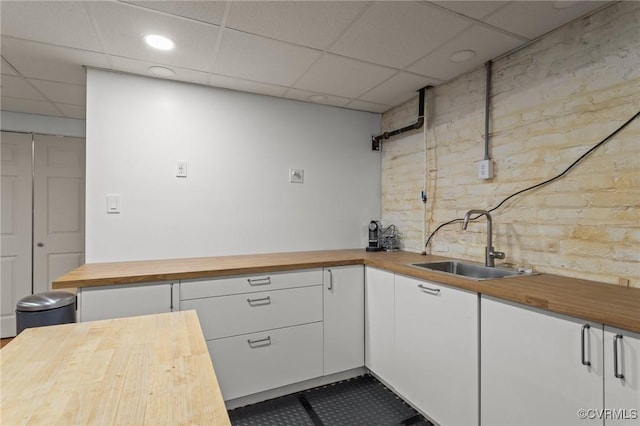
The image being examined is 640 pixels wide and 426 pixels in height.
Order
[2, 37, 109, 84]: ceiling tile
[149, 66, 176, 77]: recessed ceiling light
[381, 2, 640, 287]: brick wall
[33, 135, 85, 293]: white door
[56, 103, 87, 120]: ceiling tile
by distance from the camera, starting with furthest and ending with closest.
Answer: [33, 135, 85, 293]: white door → [56, 103, 87, 120]: ceiling tile → [149, 66, 176, 77]: recessed ceiling light → [2, 37, 109, 84]: ceiling tile → [381, 2, 640, 287]: brick wall

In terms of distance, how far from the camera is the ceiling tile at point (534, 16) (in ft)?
5.02

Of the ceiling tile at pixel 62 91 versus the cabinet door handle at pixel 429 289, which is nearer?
the cabinet door handle at pixel 429 289

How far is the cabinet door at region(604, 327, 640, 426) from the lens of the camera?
1014 millimetres

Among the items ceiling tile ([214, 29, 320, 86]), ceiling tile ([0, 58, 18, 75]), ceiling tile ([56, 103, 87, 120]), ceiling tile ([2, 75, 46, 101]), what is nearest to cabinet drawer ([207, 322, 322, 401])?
ceiling tile ([214, 29, 320, 86])

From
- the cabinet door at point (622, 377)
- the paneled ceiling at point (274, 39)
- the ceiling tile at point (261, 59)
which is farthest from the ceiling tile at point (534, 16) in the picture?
the cabinet door at point (622, 377)

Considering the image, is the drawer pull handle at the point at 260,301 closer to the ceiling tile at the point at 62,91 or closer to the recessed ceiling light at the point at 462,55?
the recessed ceiling light at the point at 462,55

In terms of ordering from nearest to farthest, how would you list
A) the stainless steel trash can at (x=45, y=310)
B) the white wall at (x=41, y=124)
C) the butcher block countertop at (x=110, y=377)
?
the butcher block countertop at (x=110, y=377)
the stainless steel trash can at (x=45, y=310)
the white wall at (x=41, y=124)

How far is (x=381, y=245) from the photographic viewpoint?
296 cm

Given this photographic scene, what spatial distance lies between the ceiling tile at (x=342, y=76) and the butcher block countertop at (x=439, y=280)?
1.33 meters

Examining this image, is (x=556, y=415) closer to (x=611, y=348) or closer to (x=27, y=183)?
(x=611, y=348)

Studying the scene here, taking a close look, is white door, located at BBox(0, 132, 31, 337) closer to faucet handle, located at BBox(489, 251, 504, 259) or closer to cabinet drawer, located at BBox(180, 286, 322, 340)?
cabinet drawer, located at BBox(180, 286, 322, 340)

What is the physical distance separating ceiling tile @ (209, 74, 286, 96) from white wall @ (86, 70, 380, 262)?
83 millimetres

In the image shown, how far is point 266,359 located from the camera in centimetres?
210

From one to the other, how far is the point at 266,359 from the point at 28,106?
10.7 ft
